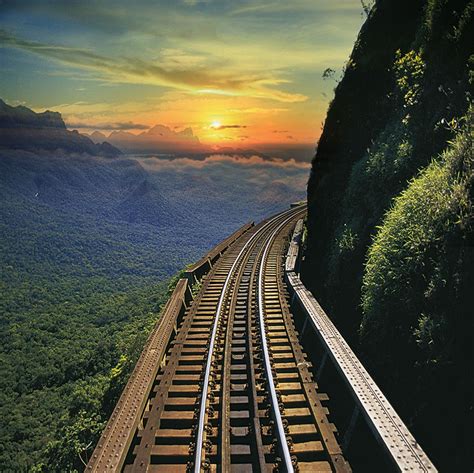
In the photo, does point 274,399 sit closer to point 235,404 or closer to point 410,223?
point 235,404

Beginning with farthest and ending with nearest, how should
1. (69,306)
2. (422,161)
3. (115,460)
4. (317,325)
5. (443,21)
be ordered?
(69,306)
(443,21)
(422,161)
(317,325)
(115,460)

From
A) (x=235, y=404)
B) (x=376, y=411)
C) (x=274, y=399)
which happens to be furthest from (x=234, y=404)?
(x=376, y=411)

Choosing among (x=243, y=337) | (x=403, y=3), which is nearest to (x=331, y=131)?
(x=403, y=3)

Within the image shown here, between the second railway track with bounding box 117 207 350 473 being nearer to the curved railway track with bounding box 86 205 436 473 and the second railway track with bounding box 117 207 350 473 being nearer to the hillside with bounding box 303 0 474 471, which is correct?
the curved railway track with bounding box 86 205 436 473

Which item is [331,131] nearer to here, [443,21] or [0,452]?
[443,21]

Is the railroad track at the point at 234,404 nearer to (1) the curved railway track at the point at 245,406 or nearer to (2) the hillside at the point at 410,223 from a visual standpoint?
(1) the curved railway track at the point at 245,406

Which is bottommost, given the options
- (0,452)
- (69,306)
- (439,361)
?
(69,306)
